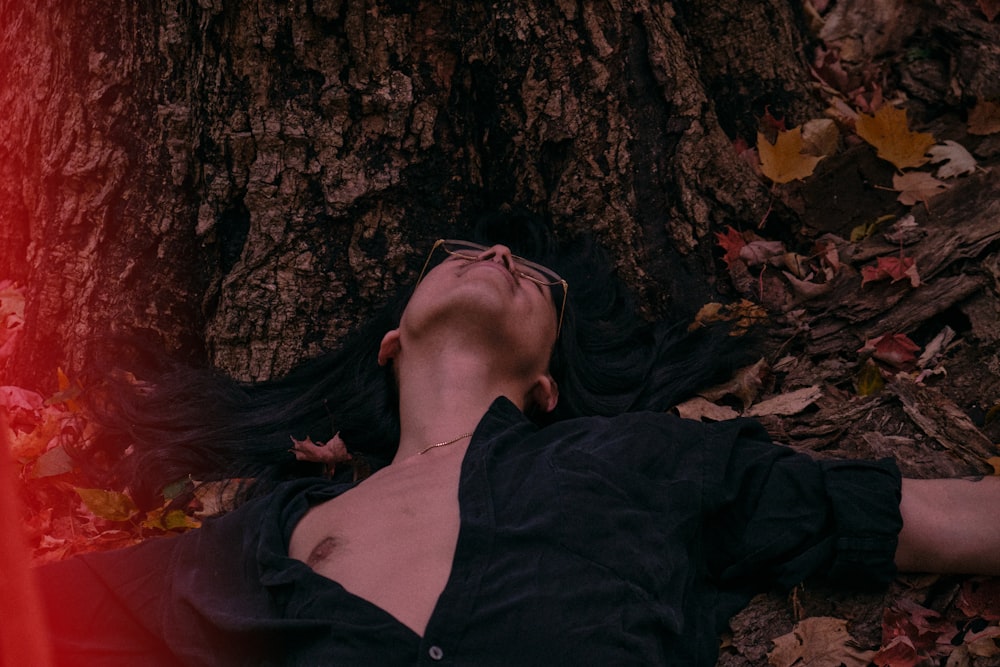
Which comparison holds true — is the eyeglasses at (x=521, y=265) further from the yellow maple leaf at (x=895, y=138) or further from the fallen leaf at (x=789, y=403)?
the yellow maple leaf at (x=895, y=138)

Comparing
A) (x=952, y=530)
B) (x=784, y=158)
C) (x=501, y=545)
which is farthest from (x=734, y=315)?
(x=501, y=545)

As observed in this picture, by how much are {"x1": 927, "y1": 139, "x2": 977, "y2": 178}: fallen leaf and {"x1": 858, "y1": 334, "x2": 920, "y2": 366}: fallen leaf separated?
826 millimetres

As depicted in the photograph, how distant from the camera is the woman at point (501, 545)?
92.2 inches

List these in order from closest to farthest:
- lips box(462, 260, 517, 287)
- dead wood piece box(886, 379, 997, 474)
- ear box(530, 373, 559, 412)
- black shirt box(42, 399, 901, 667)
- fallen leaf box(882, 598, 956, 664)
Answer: black shirt box(42, 399, 901, 667) → fallen leaf box(882, 598, 956, 664) → dead wood piece box(886, 379, 997, 474) → lips box(462, 260, 517, 287) → ear box(530, 373, 559, 412)

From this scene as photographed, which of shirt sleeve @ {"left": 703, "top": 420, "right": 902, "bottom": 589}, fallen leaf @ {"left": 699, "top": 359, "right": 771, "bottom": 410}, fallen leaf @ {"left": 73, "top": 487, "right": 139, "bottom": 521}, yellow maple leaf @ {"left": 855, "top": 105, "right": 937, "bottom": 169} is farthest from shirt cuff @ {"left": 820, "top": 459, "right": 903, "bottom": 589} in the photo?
fallen leaf @ {"left": 73, "top": 487, "right": 139, "bottom": 521}

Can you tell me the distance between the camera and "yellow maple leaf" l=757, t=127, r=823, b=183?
3.66 meters

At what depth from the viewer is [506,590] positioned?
2355mm

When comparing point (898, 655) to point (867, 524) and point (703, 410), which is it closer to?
point (867, 524)

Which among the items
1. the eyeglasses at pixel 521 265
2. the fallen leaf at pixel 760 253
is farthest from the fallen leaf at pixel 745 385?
the eyeglasses at pixel 521 265

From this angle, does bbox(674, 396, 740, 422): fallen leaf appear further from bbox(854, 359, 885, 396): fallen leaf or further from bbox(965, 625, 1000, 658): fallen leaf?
bbox(965, 625, 1000, 658): fallen leaf

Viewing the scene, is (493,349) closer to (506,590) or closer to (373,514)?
(373,514)

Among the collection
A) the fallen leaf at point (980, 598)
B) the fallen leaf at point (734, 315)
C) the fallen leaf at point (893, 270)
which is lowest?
the fallen leaf at point (980, 598)

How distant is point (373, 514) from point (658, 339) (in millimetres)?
1491

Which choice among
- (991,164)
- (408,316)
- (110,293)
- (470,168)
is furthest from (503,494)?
(991,164)
